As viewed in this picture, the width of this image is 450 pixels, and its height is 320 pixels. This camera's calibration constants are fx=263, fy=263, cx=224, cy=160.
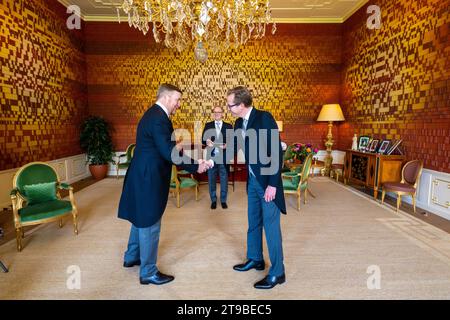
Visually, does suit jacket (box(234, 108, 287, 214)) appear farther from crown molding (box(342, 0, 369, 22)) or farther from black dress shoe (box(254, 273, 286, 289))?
crown molding (box(342, 0, 369, 22))

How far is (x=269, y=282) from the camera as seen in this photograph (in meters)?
2.27

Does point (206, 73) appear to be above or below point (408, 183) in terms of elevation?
above

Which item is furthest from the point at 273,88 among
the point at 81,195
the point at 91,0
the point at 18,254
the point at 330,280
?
the point at 18,254

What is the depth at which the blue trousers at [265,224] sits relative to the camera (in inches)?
86.5

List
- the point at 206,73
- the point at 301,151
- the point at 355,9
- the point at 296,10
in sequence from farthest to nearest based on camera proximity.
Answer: the point at 206,73 → the point at 296,10 → the point at 355,9 → the point at 301,151

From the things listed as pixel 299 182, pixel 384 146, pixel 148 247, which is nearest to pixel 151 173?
pixel 148 247

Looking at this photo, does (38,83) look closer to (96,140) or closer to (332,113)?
(96,140)

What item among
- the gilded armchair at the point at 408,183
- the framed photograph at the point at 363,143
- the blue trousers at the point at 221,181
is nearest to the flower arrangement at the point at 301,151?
the framed photograph at the point at 363,143

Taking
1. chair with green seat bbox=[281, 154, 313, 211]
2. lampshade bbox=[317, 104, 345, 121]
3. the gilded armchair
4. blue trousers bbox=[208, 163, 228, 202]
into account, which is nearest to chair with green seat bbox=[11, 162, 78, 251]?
blue trousers bbox=[208, 163, 228, 202]

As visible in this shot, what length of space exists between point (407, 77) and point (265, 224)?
4.50 metres

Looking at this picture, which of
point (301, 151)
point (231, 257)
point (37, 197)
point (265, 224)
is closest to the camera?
point (265, 224)

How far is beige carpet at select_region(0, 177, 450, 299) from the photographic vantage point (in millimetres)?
2236

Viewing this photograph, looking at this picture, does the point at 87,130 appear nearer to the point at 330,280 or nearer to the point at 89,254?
the point at 89,254

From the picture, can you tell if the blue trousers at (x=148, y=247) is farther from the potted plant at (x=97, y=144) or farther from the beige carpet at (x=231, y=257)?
the potted plant at (x=97, y=144)
